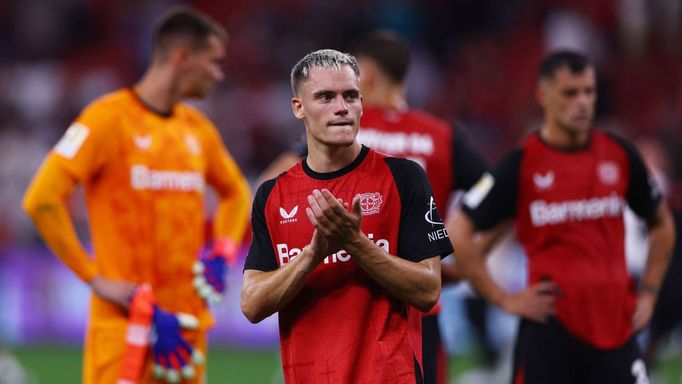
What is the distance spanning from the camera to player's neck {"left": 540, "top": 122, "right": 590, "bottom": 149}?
261 inches

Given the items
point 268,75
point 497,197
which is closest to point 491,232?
point 497,197

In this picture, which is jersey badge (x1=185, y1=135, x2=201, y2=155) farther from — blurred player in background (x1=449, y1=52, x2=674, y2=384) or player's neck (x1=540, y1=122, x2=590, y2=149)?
player's neck (x1=540, y1=122, x2=590, y2=149)

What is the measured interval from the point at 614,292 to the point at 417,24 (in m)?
12.6

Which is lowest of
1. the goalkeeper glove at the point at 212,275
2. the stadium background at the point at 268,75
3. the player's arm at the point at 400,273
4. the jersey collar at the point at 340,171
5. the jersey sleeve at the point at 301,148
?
the player's arm at the point at 400,273

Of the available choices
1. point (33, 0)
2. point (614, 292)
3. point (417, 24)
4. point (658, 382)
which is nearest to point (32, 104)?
point (33, 0)

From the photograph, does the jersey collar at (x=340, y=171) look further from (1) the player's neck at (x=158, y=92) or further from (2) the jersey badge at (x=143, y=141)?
(1) the player's neck at (x=158, y=92)

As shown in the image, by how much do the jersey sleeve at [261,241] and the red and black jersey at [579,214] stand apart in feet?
7.18

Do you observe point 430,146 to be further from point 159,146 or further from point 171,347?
point 171,347

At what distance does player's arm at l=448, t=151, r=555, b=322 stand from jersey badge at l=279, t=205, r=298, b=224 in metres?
2.22

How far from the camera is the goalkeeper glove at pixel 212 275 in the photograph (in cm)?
664

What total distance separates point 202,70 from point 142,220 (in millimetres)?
1046

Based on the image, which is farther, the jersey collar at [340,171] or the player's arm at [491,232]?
the player's arm at [491,232]

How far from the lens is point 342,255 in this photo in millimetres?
4652

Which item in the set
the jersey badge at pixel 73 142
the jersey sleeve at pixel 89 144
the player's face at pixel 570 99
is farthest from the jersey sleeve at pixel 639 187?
the jersey badge at pixel 73 142
